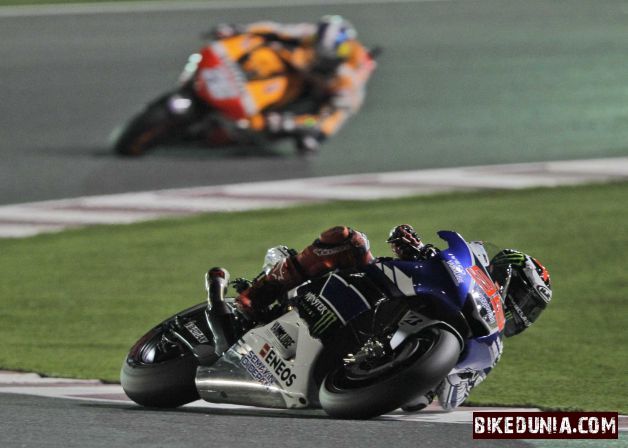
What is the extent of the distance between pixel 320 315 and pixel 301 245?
5941mm

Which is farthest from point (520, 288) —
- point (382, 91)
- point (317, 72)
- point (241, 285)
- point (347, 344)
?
point (382, 91)

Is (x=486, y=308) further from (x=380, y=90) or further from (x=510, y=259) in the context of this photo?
(x=380, y=90)

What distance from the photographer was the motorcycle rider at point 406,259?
23.5 ft

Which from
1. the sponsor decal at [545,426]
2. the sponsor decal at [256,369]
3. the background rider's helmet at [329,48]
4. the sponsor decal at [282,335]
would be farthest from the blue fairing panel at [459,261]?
the background rider's helmet at [329,48]

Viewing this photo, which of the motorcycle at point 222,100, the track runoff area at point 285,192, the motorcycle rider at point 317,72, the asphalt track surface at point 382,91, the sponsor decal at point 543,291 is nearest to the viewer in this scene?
the sponsor decal at point 543,291

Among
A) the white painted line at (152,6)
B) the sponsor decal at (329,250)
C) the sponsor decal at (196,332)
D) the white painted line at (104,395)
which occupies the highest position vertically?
the sponsor decal at (329,250)

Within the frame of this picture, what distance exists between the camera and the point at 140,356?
7773 millimetres

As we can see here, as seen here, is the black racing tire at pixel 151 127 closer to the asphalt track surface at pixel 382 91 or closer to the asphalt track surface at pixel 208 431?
the asphalt track surface at pixel 382 91

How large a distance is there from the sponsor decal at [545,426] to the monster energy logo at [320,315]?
2.73 feet

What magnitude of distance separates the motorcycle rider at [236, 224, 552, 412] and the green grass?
0.85 metres

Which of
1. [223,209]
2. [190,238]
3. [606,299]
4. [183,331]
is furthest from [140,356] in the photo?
[223,209]

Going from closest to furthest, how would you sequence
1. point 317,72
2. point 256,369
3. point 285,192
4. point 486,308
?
point 486,308
point 256,369
point 285,192
point 317,72

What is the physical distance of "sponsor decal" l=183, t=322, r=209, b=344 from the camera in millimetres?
7695

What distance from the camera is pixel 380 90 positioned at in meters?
19.7
